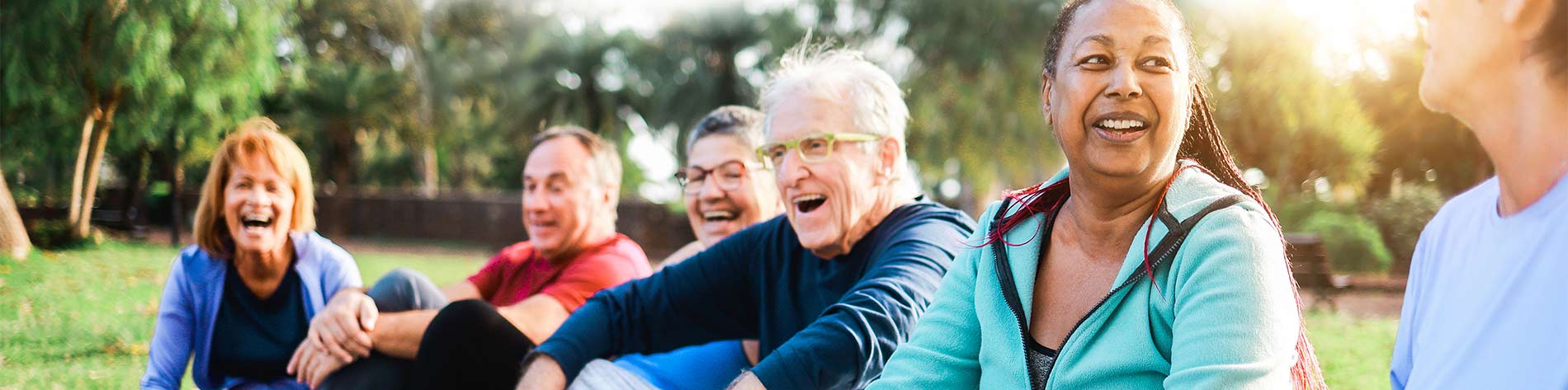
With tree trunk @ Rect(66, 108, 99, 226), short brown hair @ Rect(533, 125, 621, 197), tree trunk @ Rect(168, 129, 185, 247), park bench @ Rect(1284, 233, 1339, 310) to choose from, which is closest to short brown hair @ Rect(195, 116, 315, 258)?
short brown hair @ Rect(533, 125, 621, 197)

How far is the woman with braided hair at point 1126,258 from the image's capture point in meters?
1.48

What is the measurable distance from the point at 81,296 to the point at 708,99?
1899 centimetres

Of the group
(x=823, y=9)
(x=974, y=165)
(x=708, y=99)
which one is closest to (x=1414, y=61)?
(x=974, y=165)

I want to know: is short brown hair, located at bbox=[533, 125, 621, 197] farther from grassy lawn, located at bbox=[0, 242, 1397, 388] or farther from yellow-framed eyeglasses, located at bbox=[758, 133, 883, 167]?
grassy lawn, located at bbox=[0, 242, 1397, 388]

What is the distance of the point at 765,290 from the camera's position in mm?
2938

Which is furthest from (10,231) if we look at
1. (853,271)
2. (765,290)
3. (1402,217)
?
(1402,217)

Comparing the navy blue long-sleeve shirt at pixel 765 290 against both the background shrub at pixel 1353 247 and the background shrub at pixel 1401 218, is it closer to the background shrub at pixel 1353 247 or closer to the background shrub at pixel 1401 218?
the background shrub at pixel 1353 247

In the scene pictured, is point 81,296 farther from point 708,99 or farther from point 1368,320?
point 708,99

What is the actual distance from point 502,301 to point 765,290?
154cm

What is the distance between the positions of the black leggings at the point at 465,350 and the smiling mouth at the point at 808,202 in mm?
855

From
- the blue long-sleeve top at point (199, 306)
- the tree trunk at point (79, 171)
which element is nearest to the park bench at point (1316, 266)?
the blue long-sleeve top at point (199, 306)

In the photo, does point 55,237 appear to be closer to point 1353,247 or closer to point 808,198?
point 808,198

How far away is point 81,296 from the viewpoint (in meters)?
7.09

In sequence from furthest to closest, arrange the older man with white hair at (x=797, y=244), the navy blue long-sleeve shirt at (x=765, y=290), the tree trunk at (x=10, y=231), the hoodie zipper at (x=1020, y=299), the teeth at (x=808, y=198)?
the tree trunk at (x=10, y=231) < the teeth at (x=808, y=198) < the older man with white hair at (x=797, y=244) < the navy blue long-sleeve shirt at (x=765, y=290) < the hoodie zipper at (x=1020, y=299)
